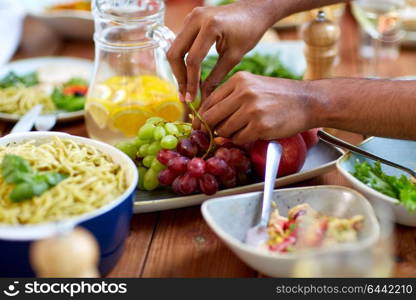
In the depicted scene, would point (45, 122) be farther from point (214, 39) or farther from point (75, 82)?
point (214, 39)

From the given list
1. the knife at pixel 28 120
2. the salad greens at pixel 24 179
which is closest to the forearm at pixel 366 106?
the salad greens at pixel 24 179

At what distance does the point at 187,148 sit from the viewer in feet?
3.81

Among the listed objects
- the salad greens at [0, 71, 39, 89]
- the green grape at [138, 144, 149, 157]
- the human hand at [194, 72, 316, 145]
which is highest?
the human hand at [194, 72, 316, 145]

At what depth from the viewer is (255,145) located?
1183 mm

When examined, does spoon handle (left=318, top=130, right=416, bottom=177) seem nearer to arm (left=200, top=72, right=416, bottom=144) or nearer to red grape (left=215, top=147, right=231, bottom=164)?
arm (left=200, top=72, right=416, bottom=144)

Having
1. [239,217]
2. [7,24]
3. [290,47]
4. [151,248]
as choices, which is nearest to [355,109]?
[239,217]

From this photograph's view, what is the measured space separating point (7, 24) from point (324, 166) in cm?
135

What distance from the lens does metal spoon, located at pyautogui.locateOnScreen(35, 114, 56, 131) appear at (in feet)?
4.90

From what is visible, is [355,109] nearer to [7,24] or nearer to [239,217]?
[239,217]

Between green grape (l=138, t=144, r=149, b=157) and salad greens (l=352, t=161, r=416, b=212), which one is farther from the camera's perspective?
green grape (l=138, t=144, r=149, b=157)

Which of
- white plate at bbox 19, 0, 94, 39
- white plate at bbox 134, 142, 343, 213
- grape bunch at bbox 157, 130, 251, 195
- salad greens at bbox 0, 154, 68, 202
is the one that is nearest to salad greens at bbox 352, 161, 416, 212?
white plate at bbox 134, 142, 343, 213

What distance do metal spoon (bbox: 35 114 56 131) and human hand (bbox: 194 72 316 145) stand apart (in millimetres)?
543

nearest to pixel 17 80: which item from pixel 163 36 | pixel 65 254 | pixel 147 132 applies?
pixel 163 36

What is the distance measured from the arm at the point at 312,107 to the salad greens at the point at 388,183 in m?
0.07
